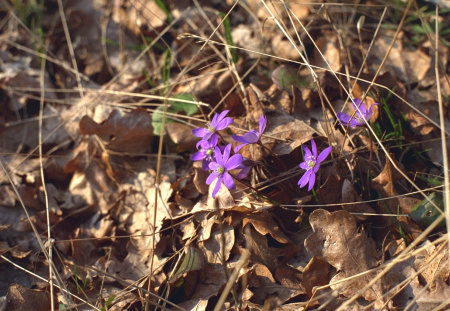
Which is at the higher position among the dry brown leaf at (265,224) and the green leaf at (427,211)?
the green leaf at (427,211)

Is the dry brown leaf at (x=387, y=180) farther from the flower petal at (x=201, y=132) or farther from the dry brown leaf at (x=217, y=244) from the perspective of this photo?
the flower petal at (x=201, y=132)

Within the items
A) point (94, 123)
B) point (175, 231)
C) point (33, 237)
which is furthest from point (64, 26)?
point (175, 231)

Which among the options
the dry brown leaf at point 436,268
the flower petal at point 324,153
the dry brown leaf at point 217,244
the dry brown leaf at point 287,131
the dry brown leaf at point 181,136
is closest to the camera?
the dry brown leaf at point 436,268

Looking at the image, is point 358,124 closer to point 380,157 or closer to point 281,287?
point 380,157

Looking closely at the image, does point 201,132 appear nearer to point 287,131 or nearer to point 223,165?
point 223,165

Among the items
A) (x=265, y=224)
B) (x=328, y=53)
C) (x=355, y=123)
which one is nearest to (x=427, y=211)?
(x=355, y=123)

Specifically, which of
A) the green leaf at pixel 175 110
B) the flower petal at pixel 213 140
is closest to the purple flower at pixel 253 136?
the flower petal at pixel 213 140

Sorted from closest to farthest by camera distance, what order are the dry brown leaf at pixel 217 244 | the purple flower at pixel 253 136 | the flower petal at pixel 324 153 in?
the flower petal at pixel 324 153 < the purple flower at pixel 253 136 < the dry brown leaf at pixel 217 244

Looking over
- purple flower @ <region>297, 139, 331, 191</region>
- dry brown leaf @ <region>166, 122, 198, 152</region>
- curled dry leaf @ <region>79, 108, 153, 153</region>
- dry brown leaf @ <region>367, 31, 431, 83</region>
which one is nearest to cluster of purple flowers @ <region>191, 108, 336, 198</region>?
purple flower @ <region>297, 139, 331, 191</region>

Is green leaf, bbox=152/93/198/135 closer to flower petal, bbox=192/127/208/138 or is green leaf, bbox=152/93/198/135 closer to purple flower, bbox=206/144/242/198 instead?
flower petal, bbox=192/127/208/138
